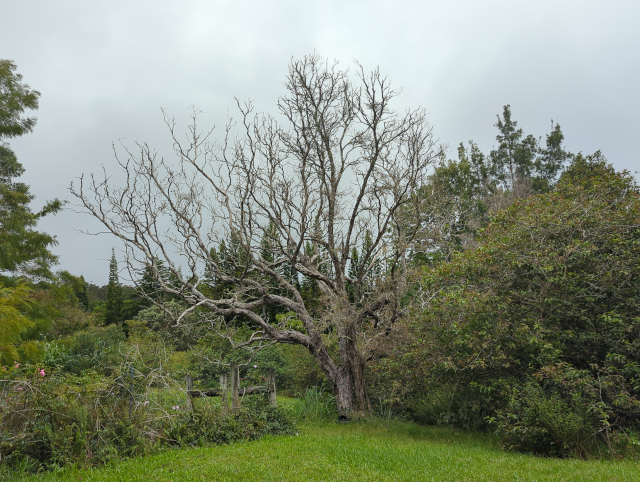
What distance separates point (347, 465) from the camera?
5.56m

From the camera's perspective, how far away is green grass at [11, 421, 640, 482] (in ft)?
16.2

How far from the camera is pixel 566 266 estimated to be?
288 inches

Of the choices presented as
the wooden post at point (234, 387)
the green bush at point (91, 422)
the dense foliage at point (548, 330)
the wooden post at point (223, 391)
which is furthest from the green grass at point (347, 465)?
the wooden post at point (223, 391)

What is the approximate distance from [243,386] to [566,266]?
6650 mm

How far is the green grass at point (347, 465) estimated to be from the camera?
495 centimetres

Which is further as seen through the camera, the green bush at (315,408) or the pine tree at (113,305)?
the pine tree at (113,305)

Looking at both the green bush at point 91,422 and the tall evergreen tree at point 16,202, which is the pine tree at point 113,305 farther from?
the green bush at point 91,422

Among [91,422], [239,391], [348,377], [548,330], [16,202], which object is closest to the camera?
[91,422]

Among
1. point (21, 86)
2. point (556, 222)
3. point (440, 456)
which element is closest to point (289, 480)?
point (440, 456)

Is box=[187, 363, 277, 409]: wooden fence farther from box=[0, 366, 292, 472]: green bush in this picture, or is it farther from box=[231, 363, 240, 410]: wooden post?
box=[0, 366, 292, 472]: green bush

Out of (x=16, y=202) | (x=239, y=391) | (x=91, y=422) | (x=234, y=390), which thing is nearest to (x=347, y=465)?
(x=234, y=390)

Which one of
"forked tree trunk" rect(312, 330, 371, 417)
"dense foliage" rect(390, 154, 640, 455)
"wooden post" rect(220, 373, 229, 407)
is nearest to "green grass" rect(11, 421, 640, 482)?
"dense foliage" rect(390, 154, 640, 455)

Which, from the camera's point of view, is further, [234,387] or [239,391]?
[239,391]

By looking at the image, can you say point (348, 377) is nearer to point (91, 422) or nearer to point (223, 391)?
point (223, 391)
